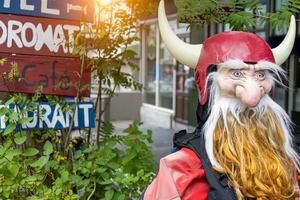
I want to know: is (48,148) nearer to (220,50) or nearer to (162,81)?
(220,50)

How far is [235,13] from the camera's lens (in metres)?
2.42

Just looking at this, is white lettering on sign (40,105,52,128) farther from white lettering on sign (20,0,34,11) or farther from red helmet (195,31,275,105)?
red helmet (195,31,275,105)

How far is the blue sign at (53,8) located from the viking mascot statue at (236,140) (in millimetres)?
1300

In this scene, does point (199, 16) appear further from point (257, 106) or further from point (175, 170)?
point (175, 170)

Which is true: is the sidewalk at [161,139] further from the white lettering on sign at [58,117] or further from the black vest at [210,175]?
the black vest at [210,175]

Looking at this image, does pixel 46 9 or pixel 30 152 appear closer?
pixel 30 152

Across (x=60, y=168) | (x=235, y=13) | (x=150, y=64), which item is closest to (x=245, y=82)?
(x=235, y=13)

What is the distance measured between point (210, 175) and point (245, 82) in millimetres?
352

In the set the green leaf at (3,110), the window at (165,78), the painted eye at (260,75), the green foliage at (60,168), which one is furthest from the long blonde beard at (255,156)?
the window at (165,78)

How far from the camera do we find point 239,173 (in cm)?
160

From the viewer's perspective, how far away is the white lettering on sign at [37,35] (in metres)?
2.70

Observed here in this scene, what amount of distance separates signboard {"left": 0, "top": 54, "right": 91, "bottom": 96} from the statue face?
53.9 inches

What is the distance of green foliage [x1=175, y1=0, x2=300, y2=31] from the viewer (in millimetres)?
2320

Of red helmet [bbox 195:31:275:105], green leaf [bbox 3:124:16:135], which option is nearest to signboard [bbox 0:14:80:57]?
green leaf [bbox 3:124:16:135]
